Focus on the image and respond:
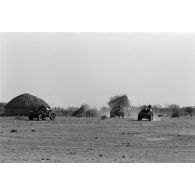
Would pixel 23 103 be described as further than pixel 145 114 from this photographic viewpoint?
Yes

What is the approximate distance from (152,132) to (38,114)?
575 inches

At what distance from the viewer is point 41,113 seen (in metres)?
36.8

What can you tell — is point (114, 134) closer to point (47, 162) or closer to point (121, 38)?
point (121, 38)

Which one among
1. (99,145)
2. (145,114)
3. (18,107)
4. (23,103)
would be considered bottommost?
(99,145)

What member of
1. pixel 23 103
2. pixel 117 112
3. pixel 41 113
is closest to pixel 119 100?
pixel 41 113

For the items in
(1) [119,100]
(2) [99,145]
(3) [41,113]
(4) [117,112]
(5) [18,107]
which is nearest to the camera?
(2) [99,145]

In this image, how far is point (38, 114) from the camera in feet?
120

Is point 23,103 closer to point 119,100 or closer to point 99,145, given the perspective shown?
point 119,100

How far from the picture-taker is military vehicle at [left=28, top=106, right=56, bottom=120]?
3662cm

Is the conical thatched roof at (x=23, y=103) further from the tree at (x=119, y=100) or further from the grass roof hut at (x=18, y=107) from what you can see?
the tree at (x=119, y=100)

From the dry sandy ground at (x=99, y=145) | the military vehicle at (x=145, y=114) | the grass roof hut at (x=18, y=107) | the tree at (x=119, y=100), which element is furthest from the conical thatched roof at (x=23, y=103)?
the dry sandy ground at (x=99, y=145)

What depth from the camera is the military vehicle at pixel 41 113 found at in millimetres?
36625

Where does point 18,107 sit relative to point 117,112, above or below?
above

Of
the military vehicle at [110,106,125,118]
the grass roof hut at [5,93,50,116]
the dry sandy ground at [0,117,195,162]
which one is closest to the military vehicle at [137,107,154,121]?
the military vehicle at [110,106,125,118]
